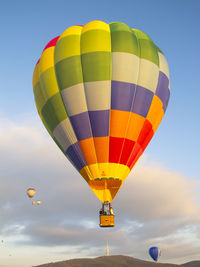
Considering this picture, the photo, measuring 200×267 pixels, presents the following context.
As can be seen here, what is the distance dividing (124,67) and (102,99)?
2.18 meters

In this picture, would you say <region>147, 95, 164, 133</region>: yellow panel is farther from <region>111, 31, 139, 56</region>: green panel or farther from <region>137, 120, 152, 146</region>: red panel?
<region>111, 31, 139, 56</region>: green panel

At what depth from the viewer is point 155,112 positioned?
66.6 feet

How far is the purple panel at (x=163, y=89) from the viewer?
66.8 feet

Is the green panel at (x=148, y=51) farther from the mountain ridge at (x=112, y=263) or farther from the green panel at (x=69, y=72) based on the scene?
the mountain ridge at (x=112, y=263)

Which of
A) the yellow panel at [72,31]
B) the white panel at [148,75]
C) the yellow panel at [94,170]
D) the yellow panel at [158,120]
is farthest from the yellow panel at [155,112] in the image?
the yellow panel at [72,31]

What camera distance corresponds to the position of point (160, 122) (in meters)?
21.6

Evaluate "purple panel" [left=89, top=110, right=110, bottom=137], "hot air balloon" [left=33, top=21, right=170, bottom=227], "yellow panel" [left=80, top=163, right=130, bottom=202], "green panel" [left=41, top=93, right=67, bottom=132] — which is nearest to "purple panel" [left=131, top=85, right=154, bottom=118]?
"hot air balloon" [left=33, top=21, right=170, bottom=227]

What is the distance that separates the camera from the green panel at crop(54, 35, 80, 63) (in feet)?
63.7

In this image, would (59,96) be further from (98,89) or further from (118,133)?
(118,133)

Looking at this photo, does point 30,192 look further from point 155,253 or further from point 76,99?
point 155,253

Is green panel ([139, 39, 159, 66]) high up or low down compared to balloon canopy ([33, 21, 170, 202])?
up

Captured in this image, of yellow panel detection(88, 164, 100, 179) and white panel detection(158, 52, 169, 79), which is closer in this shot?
yellow panel detection(88, 164, 100, 179)

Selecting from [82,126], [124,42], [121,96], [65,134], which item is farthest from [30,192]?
[124,42]

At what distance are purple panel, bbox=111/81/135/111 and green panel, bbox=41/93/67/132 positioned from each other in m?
2.89
